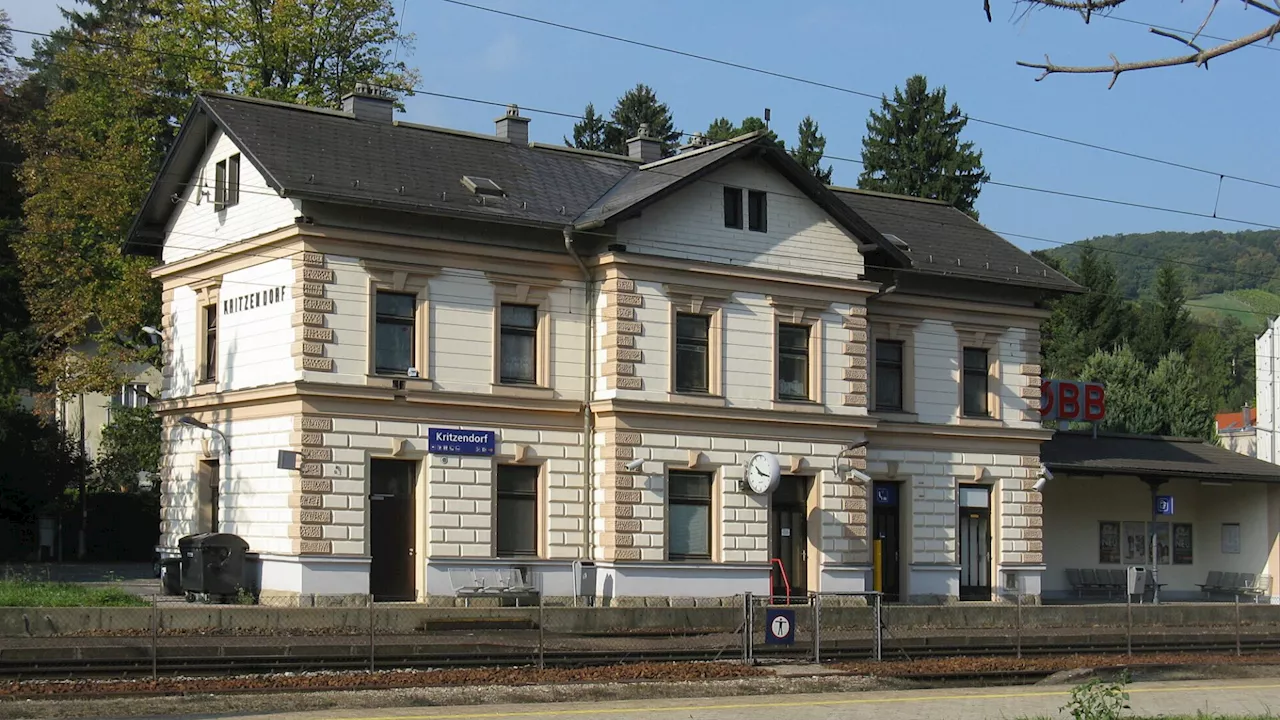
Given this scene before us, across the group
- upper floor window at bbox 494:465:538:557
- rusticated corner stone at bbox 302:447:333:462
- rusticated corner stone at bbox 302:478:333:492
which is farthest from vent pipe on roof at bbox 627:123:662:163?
rusticated corner stone at bbox 302:478:333:492

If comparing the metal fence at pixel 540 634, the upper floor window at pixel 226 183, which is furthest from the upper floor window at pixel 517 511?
the upper floor window at pixel 226 183

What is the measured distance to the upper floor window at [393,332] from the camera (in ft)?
99.1

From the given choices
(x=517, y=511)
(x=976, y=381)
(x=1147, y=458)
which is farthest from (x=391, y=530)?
(x=1147, y=458)

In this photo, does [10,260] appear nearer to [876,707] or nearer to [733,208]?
[733,208]

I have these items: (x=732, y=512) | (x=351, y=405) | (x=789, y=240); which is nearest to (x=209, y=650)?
(x=351, y=405)

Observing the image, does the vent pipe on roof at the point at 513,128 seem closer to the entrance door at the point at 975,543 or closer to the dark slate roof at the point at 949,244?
the dark slate roof at the point at 949,244

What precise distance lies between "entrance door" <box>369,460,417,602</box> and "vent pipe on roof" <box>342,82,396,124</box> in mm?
7466

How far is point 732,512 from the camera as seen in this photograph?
32875 millimetres

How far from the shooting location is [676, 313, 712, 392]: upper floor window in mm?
32656

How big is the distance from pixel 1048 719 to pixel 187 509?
846 inches

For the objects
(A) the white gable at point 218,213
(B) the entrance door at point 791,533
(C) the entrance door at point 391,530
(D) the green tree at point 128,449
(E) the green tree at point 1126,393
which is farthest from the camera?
(E) the green tree at point 1126,393

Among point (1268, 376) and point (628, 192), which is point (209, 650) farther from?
point (1268, 376)

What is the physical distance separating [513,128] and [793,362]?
25.7 ft

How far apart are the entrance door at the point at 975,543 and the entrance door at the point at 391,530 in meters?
13.6
